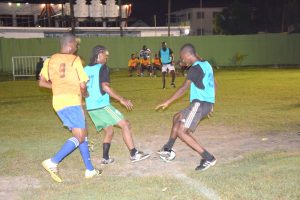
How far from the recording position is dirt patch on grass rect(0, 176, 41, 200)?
6.24 metres

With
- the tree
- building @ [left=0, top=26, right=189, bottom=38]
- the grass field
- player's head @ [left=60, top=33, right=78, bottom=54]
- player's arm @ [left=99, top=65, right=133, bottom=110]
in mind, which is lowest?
the grass field

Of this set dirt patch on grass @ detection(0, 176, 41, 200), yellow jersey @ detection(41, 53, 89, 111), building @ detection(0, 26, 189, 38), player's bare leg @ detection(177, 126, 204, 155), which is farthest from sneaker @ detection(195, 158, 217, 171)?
building @ detection(0, 26, 189, 38)

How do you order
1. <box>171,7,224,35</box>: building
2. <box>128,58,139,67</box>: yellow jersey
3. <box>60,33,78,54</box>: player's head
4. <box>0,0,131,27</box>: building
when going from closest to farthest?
<box>60,33,78,54</box>: player's head, <box>128,58,139,67</box>: yellow jersey, <box>0,0,131,27</box>: building, <box>171,7,224,35</box>: building

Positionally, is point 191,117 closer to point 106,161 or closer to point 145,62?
point 106,161

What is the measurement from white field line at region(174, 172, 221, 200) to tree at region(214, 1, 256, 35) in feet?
194

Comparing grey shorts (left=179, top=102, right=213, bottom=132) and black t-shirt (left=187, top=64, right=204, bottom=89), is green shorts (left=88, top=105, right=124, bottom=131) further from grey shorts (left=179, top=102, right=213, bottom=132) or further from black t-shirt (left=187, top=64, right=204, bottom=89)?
black t-shirt (left=187, top=64, right=204, bottom=89)

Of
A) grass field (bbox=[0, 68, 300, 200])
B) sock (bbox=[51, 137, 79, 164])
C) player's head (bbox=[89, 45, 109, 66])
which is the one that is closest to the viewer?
grass field (bbox=[0, 68, 300, 200])

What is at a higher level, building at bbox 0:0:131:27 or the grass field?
building at bbox 0:0:131:27

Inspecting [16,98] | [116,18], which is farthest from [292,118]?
[116,18]

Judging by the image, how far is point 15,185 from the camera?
6648 mm

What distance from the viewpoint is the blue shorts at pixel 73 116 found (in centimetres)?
671

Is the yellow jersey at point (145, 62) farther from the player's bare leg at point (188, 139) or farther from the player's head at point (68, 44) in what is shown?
the player's head at point (68, 44)

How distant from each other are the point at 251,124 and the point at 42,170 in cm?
531

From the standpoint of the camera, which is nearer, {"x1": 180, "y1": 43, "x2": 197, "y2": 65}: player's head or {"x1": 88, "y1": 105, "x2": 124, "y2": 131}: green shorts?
{"x1": 180, "y1": 43, "x2": 197, "y2": 65}: player's head
